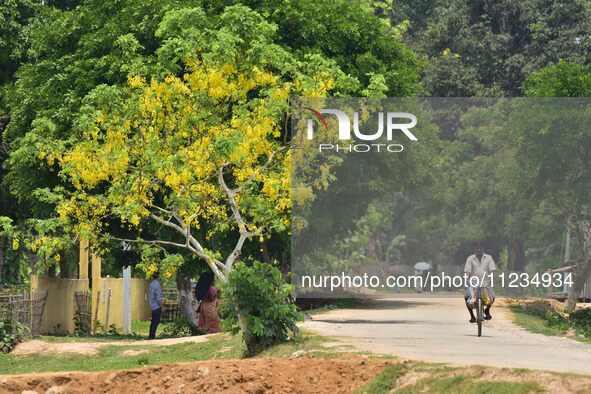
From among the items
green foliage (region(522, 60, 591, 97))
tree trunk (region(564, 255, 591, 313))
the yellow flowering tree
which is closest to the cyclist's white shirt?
tree trunk (region(564, 255, 591, 313))

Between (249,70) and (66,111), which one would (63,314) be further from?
(249,70)

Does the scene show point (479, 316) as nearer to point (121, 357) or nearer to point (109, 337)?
point (121, 357)

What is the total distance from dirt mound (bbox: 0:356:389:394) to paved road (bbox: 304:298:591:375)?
4.90ft

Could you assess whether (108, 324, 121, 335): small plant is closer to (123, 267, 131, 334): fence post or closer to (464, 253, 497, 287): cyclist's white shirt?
(123, 267, 131, 334): fence post

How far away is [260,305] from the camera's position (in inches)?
1027

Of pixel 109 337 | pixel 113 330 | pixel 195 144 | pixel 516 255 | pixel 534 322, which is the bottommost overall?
pixel 109 337

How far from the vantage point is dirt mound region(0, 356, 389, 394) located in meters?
22.0

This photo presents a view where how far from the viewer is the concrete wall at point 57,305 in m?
38.5

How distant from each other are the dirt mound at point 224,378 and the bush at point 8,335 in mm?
7514

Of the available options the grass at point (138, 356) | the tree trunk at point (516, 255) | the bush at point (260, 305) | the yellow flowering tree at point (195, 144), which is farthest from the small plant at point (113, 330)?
the tree trunk at point (516, 255)

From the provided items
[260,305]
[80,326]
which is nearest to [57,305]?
[80,326]

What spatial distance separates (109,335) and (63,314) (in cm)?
149

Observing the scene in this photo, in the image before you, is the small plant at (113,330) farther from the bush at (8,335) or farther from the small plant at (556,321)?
the small plant at (556,321)

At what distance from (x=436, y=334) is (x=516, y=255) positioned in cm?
179
